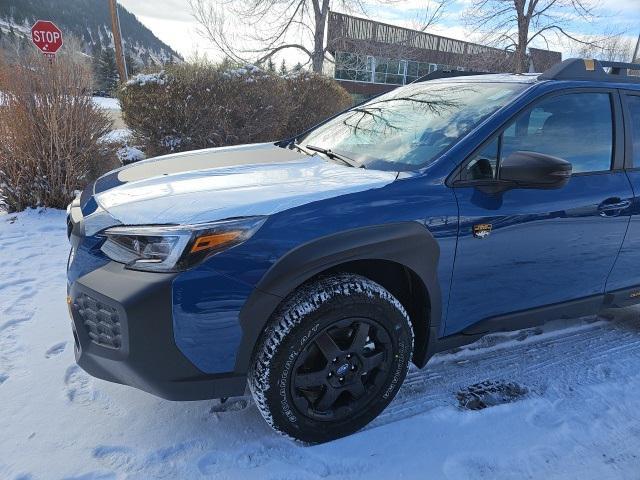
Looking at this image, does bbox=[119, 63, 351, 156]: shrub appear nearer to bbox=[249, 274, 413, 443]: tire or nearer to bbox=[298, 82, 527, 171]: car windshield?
bbox=[298, 82, 527, 171]: car windshield

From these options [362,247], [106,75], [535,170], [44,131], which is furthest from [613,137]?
[106,75]

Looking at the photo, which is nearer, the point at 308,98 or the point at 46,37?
the point at 46,37

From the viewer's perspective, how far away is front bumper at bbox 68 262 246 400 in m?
1.78

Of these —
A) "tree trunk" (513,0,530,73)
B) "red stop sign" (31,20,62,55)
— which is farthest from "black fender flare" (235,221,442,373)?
"tree trunk" (513,0,530,73)

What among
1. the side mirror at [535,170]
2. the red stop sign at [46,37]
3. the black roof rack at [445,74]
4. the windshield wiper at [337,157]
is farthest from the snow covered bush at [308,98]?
the side mirror at [535,170]

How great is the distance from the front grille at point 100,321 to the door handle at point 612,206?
2.56m

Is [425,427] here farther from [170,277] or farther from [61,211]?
[61,211]

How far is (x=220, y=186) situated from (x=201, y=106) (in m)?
5.91

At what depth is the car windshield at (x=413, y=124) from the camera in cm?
243

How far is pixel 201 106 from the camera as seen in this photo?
7613 mm

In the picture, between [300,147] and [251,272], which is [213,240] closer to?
[251,272]

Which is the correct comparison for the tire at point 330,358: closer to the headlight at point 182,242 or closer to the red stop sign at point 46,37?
the headlight at point 182,242

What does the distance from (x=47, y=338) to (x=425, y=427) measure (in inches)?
93.6

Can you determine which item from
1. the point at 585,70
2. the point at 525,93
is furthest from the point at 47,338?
the point at 585,70
